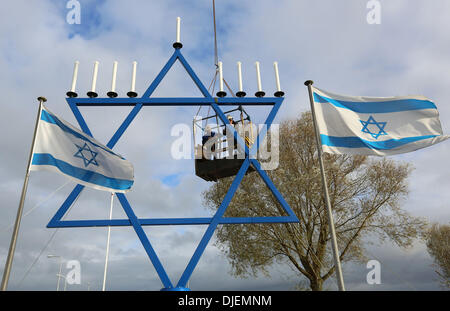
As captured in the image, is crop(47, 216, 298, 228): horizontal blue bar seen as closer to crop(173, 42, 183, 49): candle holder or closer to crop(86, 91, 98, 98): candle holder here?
crop(86, 91, 98, 98): candle holder

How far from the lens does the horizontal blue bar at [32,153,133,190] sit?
5992 mm

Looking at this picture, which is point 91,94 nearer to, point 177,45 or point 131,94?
point 131,94

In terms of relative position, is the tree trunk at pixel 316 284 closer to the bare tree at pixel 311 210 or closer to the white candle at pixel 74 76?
the bare tree at pixel 311 210

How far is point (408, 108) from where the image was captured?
6887 mm

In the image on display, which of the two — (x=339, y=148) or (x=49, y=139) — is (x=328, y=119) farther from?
(x=49, y=139)

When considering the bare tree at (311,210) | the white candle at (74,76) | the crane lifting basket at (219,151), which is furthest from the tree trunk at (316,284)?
the white candle at (74,76)

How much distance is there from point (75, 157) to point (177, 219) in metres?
2.66

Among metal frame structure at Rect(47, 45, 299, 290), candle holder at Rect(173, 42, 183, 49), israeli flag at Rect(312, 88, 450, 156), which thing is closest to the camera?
israeli flag at Rect(312, 88, 450, 156)

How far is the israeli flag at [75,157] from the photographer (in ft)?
19.9

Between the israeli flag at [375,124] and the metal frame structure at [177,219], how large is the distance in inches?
76.2

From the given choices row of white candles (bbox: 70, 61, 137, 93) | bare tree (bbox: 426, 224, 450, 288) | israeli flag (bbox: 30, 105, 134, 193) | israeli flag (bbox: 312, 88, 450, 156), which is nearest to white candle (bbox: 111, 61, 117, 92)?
row of white candles (bbox: 70, 61, 137, 93)

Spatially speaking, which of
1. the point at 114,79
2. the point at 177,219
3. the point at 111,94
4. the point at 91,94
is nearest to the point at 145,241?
the point at 177,219
